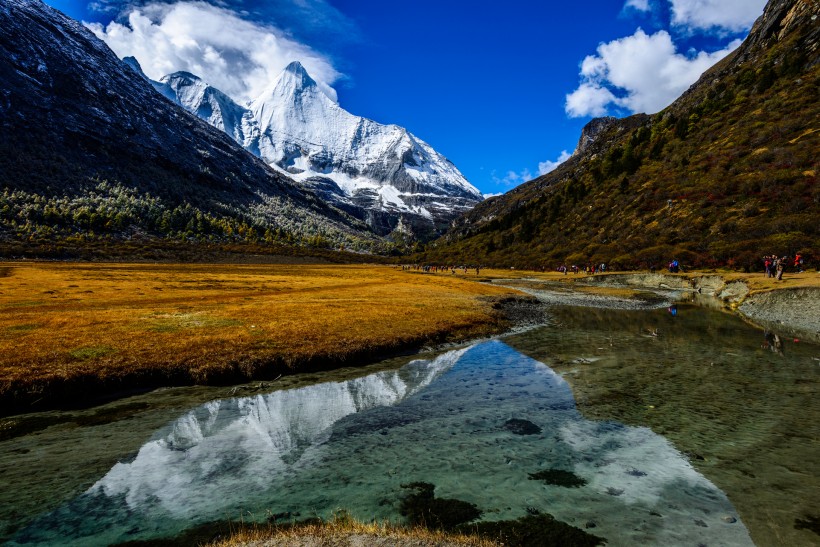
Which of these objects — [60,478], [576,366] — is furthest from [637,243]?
[60,478]

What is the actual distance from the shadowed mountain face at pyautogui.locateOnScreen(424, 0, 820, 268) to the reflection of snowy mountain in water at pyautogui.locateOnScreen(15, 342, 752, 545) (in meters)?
74.7

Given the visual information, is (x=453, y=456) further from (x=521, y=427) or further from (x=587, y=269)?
(x=587, y=269)

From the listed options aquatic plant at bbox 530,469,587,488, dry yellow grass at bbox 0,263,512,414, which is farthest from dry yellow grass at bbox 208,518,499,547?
dry yellow grass at bbox 0,263,512,414

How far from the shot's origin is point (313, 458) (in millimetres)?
14680

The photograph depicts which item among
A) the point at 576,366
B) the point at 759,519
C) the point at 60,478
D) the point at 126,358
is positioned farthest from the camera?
the point at 576,366

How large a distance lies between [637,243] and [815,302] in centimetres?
7946

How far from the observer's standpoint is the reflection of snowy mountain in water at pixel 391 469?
10.9m

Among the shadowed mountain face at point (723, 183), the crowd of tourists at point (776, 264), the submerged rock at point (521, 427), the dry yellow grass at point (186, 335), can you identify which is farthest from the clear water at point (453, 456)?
the shadowed mountain face at point (723, 183)

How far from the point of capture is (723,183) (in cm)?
10950

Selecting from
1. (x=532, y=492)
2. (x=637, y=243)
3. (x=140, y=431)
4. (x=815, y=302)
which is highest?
(x=637, y=243)

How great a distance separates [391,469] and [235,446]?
6.55m

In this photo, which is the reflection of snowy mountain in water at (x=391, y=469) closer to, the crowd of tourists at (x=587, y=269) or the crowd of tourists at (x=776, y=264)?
the crowd of tourists at (x=776, y=264)

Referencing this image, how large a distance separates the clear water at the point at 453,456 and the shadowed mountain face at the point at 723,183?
68882 mm

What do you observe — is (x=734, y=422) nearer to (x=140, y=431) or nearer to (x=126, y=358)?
(x=140, y=431)
